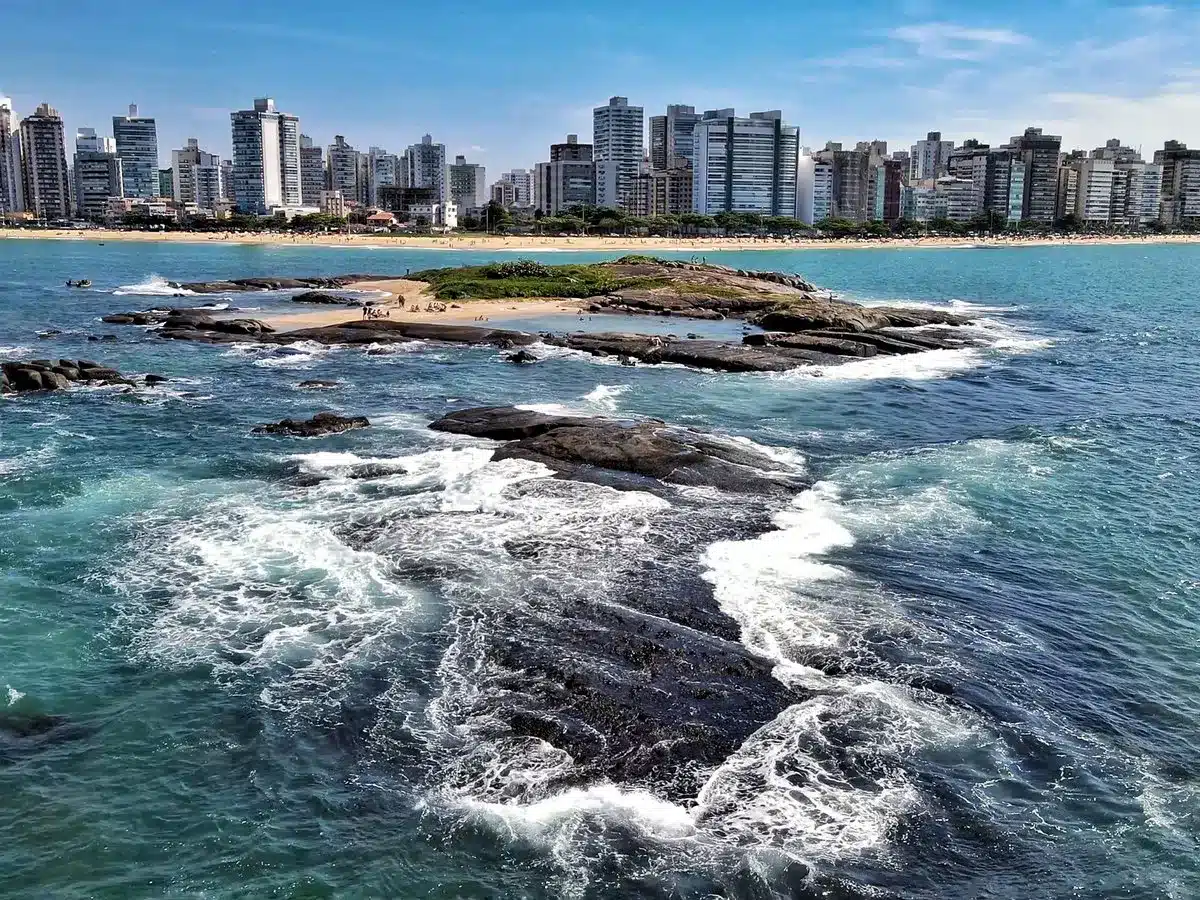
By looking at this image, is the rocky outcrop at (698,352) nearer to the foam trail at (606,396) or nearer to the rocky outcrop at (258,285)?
the foam trail at (606,396)

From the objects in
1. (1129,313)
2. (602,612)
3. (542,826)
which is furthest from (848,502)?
(1129,313)

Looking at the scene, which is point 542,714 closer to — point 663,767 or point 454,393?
point 663,767

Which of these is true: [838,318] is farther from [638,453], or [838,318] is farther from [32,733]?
[32,733]

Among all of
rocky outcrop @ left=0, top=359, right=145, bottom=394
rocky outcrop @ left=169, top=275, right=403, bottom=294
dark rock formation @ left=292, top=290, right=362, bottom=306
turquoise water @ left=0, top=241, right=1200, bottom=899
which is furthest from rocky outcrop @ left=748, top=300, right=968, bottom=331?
rocky outcrop @ left=169, top=275, right=403, bottom=294

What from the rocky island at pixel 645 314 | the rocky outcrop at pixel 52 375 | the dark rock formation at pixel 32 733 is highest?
the rocky island at pixel 645 314

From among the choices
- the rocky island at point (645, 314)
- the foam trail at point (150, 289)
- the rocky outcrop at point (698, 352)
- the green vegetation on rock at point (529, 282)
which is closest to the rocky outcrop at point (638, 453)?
the rocky outcrop at point (698, 352)

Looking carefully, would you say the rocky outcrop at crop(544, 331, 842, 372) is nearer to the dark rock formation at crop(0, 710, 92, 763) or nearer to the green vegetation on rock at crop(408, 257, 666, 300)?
the green vegetation on rock at crop(408, 257, 666, 300)

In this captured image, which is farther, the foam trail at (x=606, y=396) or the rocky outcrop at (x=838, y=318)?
the rocky outcrop at (x=838, y=318)
